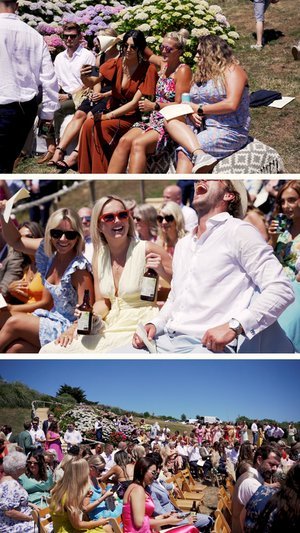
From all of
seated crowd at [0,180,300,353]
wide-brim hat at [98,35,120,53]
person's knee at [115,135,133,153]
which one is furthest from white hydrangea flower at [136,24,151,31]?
seated crowd at [0,180,300,353]

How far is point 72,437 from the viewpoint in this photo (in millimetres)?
7441

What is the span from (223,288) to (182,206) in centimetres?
113

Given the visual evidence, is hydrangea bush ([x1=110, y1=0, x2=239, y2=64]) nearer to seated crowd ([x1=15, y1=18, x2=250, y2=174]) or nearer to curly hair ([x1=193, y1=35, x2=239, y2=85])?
seated crowd ([x1=15, y1=18, x2=250, y2=174])

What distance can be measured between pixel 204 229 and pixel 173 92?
2.04 meters

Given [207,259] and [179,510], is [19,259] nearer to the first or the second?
[207,259]

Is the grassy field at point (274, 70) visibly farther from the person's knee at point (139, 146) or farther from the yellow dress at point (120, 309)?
the yellow dress at point (120, 309)

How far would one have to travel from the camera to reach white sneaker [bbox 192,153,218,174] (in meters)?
8.09

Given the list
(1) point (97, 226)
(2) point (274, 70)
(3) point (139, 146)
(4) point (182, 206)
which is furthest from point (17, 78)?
(2) point (274, 70)

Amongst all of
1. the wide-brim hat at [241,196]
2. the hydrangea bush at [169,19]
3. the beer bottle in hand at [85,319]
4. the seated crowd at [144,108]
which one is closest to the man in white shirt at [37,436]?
the beer bottle in hand at [85,319]

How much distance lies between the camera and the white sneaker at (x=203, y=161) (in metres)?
8.09

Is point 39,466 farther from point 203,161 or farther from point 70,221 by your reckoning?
point 203,161

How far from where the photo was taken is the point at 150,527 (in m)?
7.10

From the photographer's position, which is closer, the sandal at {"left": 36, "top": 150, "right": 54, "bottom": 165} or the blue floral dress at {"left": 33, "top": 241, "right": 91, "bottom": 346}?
the blue floral dress at {"left": 33, "top": 241, "right": 91, "bottom": 346}

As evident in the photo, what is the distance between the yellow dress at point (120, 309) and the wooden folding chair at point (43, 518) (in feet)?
3.56
